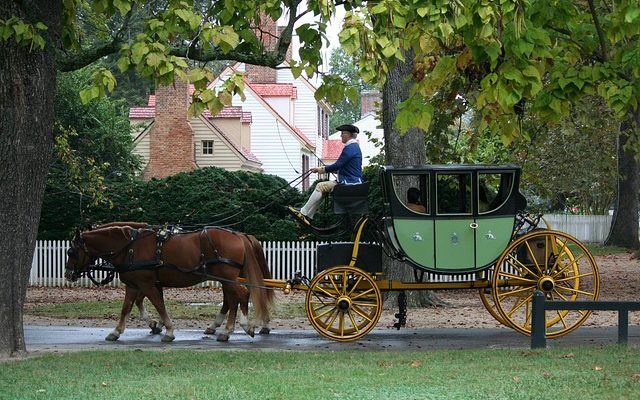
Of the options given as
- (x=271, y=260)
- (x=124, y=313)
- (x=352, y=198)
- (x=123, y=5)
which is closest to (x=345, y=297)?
(x=352, y=198)

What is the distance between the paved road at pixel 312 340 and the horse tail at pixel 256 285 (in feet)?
1.53

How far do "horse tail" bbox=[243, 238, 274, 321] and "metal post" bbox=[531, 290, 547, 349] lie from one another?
4.50m

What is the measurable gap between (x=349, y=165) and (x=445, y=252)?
6.46 feet

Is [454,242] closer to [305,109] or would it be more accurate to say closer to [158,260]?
[158,260]

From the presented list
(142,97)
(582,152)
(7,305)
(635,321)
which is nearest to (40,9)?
(7,305)

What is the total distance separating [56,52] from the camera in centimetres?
1371

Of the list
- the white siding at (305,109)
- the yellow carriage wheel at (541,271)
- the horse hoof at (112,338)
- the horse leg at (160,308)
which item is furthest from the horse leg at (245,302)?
the white siding at (305,109)

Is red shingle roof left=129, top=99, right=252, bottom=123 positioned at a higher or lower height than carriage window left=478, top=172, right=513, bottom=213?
higher

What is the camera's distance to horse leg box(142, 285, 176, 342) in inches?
633

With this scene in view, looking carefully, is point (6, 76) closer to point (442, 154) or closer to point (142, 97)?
point (442, 154)

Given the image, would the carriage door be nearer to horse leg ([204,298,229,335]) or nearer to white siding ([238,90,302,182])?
horse leg ([204,298,229,335])

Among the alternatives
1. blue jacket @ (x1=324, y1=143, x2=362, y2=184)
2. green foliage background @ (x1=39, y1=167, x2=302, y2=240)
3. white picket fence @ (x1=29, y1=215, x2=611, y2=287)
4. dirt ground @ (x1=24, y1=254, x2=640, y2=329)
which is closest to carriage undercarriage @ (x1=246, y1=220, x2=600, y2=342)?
blue jacket @ (x1=324, y1=143, x2=362, y2=184)

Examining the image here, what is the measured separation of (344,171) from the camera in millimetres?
15992

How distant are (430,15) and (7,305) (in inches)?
267
